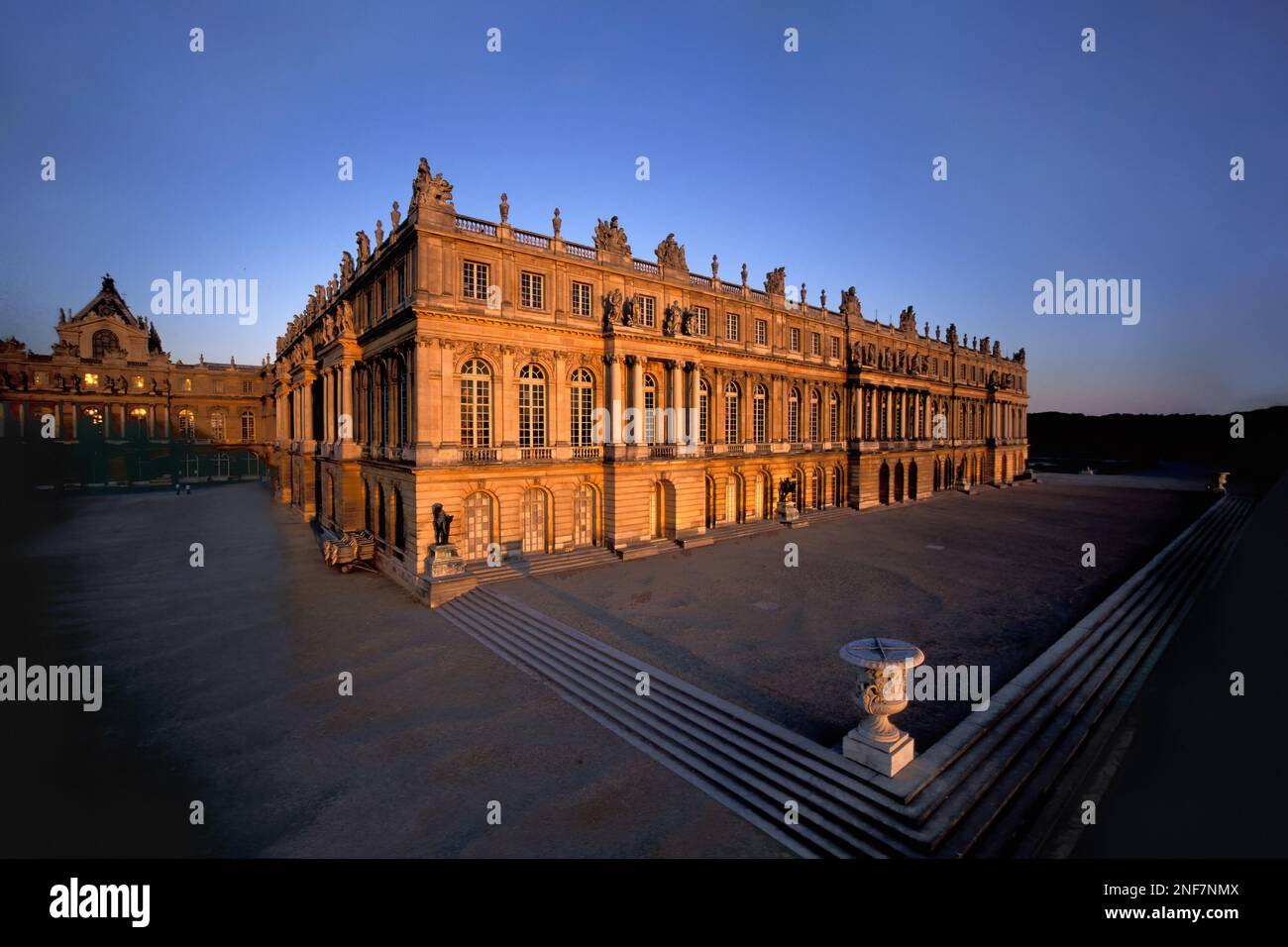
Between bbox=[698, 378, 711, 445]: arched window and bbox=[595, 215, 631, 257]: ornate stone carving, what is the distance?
→ 32.9 feet

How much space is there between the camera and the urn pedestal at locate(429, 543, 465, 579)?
23.4 meters

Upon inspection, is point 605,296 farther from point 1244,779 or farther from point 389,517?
point 1244,779

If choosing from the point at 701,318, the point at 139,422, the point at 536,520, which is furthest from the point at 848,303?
the point at 139,422

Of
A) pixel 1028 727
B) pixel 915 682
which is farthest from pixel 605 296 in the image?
pixel 1028 727

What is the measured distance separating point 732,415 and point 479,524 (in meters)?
20.3

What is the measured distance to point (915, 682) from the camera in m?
13.9

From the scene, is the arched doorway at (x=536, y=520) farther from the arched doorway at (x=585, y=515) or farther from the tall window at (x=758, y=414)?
the tall window at (x=758, y=414)

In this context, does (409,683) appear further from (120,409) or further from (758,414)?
(120,409)

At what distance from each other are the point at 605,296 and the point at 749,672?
22714mm

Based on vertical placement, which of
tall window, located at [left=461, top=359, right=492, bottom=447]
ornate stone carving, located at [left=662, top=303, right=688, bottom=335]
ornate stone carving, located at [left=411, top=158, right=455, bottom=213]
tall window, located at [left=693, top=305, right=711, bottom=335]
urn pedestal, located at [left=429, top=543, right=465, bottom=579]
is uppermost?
ornate stone carving, located at [left=411, top=158, right=455, bottom=213]

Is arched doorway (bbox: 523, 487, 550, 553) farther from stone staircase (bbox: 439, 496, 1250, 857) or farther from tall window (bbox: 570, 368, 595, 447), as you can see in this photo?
stone staircase (bbox: 439, 496, 1250, 857)

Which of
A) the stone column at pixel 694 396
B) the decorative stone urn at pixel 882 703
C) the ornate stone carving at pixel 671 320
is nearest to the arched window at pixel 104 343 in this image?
the ornate stone carving at pixel 671 320

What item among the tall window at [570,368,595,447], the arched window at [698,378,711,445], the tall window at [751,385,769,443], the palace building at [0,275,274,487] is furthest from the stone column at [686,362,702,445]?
the palace building at [0,275,274,487]

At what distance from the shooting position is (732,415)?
3891 centimetres
